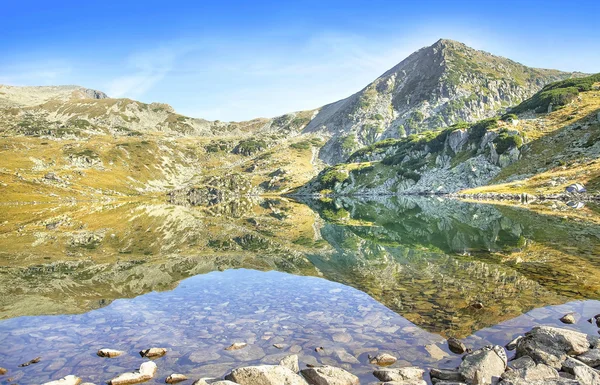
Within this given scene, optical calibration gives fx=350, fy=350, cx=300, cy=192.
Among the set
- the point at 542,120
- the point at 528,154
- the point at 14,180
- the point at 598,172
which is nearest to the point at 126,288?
the point at 598,172

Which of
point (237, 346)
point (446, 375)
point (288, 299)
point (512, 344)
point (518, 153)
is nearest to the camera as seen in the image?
Answer: point (446, 375)

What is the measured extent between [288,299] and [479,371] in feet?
41.2

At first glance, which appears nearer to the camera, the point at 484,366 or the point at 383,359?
the point at 484,366

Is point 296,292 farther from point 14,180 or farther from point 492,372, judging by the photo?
point 14,180

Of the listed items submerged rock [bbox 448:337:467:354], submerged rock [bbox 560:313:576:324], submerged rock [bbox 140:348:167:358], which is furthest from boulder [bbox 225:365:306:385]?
submerged rock [bbox 560:313:576:324]

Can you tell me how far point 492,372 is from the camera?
35.8 feet

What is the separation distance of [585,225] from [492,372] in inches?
1757

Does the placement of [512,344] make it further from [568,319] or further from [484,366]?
[568,319]

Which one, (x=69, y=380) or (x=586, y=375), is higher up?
(x=586, y=375)

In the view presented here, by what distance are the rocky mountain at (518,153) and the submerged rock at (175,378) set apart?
104894 millimetres

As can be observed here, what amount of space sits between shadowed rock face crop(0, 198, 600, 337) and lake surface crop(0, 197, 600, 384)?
0.49ft

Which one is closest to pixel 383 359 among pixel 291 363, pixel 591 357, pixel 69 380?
pixel 291 363

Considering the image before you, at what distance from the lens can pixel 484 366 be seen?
10984 millimetres

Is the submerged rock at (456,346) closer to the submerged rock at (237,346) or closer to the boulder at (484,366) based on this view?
the boulder at (484,366)
